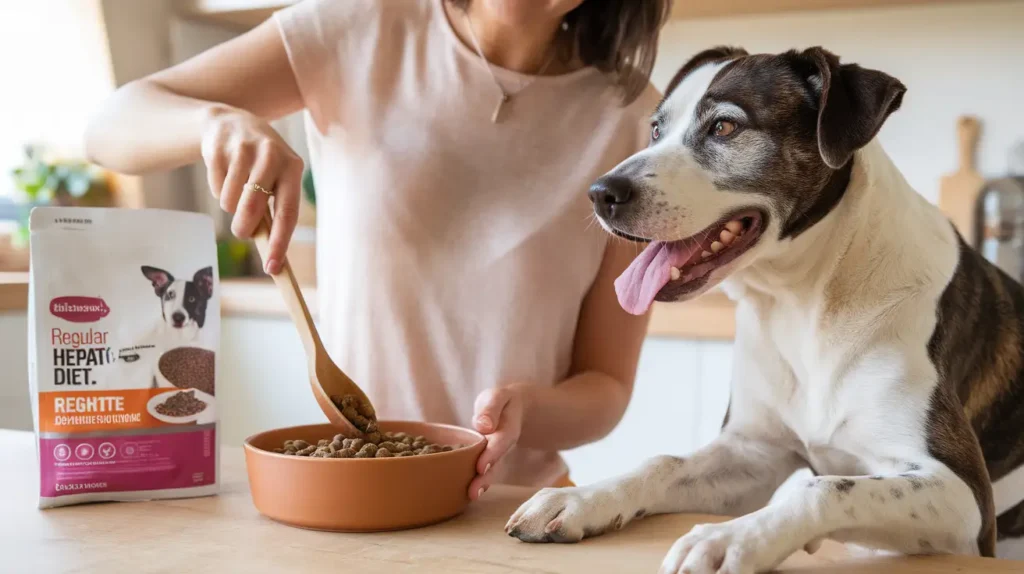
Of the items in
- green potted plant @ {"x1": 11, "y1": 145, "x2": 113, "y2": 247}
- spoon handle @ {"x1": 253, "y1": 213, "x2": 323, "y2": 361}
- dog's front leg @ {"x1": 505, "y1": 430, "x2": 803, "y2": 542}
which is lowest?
dog's front leg @ {"x1": 505, "y1": 430, "x2": 803, "y2": 542}

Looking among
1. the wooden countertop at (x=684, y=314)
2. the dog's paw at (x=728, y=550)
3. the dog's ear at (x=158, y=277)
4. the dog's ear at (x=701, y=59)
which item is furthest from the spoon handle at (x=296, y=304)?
the wooden countertop at (x=684, y=314)

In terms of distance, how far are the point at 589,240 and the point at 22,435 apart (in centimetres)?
90

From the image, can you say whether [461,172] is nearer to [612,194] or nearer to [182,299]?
[612,194]

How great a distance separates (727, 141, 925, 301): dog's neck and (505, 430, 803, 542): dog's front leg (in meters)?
0.23

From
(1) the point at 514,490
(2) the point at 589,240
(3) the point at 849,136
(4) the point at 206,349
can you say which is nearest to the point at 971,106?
(2) the point at 589,240

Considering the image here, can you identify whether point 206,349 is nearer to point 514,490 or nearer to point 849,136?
point 514,490

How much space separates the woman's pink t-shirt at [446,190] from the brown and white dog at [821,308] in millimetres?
292

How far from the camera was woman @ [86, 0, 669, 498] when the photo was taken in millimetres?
1494

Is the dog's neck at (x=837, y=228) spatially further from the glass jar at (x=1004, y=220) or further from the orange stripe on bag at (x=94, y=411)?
the glass jar at (x=1004, y=220)

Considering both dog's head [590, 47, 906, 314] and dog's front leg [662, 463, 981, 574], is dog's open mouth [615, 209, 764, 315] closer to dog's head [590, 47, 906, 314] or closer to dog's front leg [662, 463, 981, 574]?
dog's head [590, 47, 906, 314]

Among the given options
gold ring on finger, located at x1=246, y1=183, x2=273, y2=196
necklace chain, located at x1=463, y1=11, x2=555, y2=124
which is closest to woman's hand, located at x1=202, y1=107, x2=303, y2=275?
gold ring on finger, located at x1=246, y1=183, x2=273, y2=196

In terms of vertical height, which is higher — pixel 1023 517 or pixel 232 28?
pixel 232 28

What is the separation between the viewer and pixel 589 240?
1.54 m

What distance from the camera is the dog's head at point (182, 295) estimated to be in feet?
3.49
